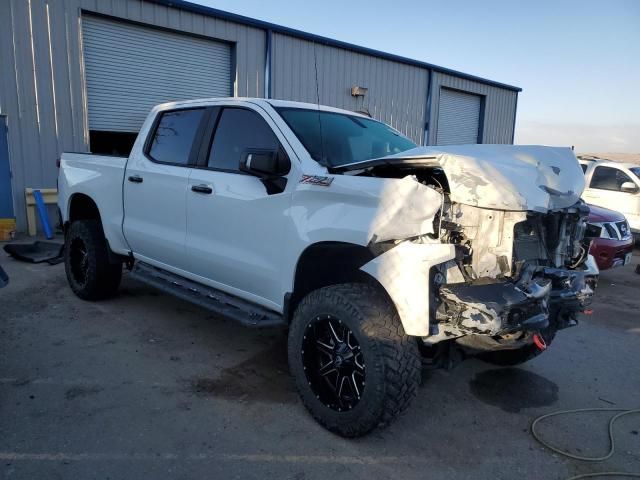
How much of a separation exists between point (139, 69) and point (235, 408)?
30.4 feet

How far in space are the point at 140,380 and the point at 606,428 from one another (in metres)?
3.21

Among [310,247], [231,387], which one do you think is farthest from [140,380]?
[310,247]

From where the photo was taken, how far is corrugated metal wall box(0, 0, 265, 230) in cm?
900

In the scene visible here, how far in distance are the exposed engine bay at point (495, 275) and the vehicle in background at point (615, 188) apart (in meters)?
7.13

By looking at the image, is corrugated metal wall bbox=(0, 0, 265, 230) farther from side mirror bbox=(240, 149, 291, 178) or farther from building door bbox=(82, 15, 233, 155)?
side mirror bbox=(240, 149, 291, 178)

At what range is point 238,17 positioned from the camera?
11469mm

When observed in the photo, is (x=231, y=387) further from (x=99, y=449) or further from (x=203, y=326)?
(x=203, y=326)

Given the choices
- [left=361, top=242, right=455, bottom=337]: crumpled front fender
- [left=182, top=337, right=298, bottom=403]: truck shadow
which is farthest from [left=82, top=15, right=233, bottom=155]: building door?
[left=361, top=242, right=455, bottom=337]: crumpled front fender

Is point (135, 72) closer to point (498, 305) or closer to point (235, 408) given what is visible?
point (235, 408)

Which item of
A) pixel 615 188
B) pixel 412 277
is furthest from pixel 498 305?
pixel 615 188

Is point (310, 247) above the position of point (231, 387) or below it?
above

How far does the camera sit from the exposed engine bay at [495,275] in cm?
272

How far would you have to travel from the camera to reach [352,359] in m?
3.07

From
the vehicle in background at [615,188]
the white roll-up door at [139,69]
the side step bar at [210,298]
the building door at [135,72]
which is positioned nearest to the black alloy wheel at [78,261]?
the side step bar at [210,298]
